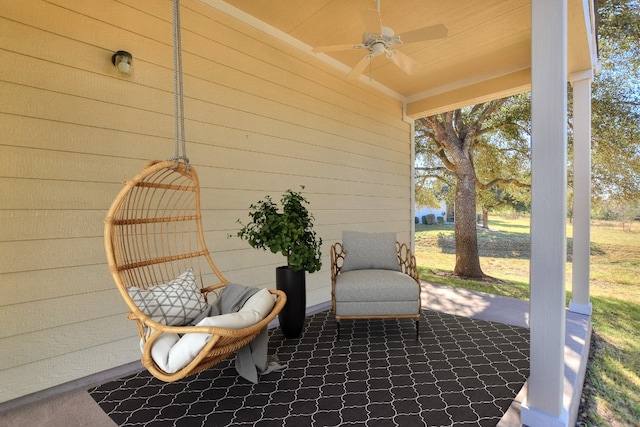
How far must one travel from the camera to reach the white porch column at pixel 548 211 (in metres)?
1.53

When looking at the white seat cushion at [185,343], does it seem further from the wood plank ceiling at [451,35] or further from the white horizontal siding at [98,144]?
the wood plank ceiling at [451,35]

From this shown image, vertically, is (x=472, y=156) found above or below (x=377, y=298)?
above

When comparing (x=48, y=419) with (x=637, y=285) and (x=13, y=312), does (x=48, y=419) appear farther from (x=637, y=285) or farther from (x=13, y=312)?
(x=637, y=285)

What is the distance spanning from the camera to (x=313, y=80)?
377cm

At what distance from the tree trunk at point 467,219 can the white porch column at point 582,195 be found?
2754 millimetres

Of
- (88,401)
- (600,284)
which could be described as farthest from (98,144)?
(600,284)

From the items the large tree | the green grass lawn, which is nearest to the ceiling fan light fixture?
the green grass lawn

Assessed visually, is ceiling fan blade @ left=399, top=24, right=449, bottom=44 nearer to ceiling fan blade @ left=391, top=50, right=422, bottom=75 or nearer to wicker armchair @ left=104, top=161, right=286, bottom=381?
ceiling fan blade @ left=391, top=50, right=422, bottom=75

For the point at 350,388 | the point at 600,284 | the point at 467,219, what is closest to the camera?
the point at 350,388

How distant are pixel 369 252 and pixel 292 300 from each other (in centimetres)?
101

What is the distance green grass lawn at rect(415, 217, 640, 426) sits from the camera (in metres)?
2.09

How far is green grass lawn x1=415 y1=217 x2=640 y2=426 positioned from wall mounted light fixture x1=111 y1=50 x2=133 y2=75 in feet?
12.3

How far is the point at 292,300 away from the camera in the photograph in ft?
9.03

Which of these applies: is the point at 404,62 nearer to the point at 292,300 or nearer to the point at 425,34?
the point at 425,34
